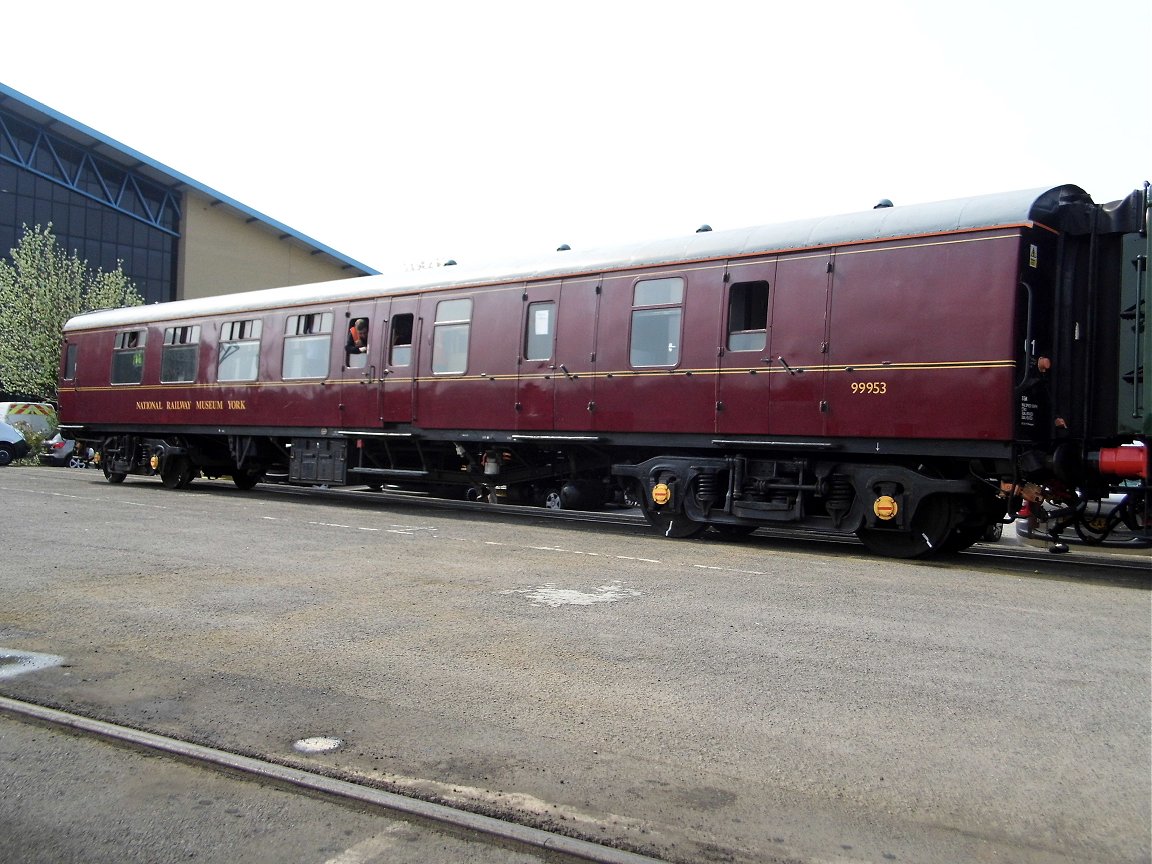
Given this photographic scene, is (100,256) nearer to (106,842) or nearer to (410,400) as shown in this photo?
(410,400)

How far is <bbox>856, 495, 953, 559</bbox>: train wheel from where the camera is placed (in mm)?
10898

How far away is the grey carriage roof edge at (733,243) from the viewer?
34.1ft

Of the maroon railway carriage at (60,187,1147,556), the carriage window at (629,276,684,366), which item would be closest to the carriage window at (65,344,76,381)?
the maroon railway carriage at (60,187,1147,556)

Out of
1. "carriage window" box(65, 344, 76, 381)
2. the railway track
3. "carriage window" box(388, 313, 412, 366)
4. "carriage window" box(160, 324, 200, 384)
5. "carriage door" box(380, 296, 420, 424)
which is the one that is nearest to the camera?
the railway track

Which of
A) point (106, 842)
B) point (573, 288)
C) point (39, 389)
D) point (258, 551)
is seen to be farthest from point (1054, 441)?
point (39, 389)

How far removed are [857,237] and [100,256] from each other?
51282mm

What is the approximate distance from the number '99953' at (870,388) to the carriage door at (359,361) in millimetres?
8009

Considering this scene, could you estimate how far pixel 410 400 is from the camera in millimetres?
15758

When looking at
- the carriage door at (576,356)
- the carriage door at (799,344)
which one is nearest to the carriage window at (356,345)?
the carriage door at (576,356)

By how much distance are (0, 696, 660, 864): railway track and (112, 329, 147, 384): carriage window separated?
17106mm

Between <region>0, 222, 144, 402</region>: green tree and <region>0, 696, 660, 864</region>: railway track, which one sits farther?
<region>0, 222, 144, 402</region>: green tree

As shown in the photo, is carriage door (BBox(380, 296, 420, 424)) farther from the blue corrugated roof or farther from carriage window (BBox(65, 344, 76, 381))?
the blue corrugated roof

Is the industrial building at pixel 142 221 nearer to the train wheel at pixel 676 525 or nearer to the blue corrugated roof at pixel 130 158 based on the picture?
the blue corrugated roof at pixel 130 158

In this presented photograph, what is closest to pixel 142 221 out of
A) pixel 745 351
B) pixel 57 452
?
pixel 57 452
